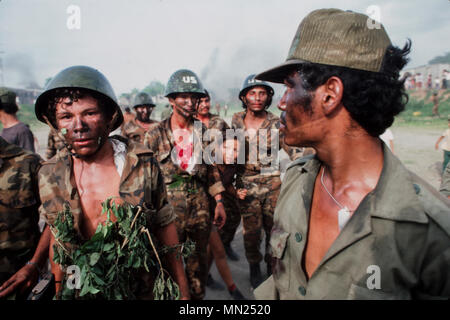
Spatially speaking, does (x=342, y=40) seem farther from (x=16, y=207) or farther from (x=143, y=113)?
(x=143, y=113)

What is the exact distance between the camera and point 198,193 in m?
3.38

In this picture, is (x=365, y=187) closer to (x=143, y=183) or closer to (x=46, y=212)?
(x=143, y=183)

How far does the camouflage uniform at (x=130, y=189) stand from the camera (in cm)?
185

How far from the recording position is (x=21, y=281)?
1.99 meters

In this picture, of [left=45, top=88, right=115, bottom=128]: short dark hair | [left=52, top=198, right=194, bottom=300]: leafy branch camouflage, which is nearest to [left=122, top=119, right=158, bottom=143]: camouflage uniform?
[left=45, top=88, right=115, bottom=128]: short dark hair

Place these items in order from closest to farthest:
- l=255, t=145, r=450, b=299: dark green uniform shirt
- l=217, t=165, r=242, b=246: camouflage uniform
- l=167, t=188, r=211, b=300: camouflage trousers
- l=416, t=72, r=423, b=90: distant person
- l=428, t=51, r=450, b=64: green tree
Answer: l=255, t=145, r=450, b=299: dark green uniform shirt
l=167, t=188, r=211, b=300: camouflage trousers
l=217, t=165, r=242, b=246: camouflage uniform
l=416, t=72, r=423, b=90: distant person
l=428, t=51, r=450, b=64: green tree

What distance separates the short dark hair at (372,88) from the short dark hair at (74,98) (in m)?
1.50

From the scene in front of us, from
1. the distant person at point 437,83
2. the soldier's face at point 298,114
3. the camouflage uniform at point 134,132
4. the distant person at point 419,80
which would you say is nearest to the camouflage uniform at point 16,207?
the soldier's face at point 298,114

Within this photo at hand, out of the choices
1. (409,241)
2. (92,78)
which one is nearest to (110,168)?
(92,78)

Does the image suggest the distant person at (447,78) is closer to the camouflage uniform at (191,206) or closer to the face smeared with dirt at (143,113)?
the face smeared with dirt at (143,113)

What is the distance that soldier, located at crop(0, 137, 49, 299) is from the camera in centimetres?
207

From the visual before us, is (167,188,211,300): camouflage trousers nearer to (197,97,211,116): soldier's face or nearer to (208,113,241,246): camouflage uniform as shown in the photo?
(208,113,241,246): camouflage uniform

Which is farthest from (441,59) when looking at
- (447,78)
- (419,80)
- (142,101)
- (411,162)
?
(142,101)
